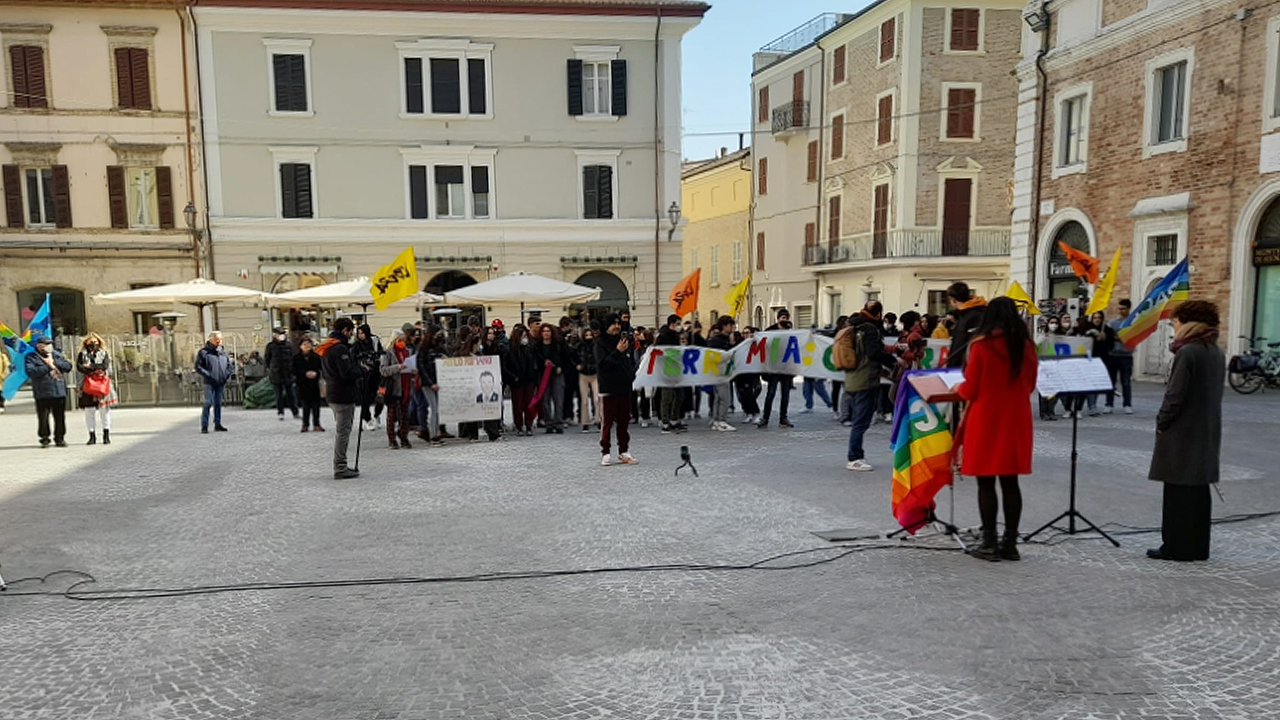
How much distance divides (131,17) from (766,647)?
30086 millimetres

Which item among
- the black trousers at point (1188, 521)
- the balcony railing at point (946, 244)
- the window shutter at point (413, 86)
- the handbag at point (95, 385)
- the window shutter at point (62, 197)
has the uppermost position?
the window shutter at point (413, 86)

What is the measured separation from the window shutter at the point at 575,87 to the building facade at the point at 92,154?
12.3 m

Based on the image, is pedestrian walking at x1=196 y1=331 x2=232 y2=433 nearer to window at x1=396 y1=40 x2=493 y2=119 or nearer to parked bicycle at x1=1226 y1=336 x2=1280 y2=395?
window at x1=396 y1=40 x2=493 y2=119

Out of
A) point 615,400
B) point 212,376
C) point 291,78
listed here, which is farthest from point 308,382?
point 291,78

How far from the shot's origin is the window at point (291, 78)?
25.9 m

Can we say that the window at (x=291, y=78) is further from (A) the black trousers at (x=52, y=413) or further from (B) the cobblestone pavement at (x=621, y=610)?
(B) the cobblestone pavement at (x=621, y=610)

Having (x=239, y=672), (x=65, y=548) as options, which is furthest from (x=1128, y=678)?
(x=65, y=548)

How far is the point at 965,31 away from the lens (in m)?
30.8

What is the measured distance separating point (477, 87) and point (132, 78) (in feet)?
36.6

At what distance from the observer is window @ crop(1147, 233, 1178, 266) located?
18.3 meters

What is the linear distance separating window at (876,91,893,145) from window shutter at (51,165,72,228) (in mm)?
29621

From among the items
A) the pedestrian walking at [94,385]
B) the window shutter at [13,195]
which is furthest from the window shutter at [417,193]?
the pedestrian walking at [94,385]

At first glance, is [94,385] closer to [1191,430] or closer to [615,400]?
[615,400]

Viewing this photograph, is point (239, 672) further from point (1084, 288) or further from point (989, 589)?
point (1084, 288)
